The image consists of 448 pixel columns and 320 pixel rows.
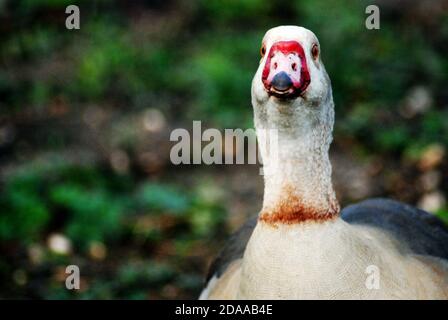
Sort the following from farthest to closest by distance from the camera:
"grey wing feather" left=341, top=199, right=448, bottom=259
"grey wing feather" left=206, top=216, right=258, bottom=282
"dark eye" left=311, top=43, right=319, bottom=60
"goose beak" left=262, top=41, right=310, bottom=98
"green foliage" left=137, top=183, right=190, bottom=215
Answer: "green foliage" left=137, top=183, right=190, bottom=215 → "grey wing feather" left=206, top=216, right=258, bottom=282 → "grey wing feather" left=341, top=199, right=448, bottom=259 → "dark eye" left=311, top=43, right=319, bottom=60 → "goose beak" left=262, top=41, right=310, bottom=98

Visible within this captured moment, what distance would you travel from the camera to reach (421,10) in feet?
28.6

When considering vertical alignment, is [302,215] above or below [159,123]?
below

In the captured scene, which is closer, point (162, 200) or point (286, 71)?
point (286, 71)

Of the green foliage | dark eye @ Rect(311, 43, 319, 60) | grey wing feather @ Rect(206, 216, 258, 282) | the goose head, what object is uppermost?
dark eye @ Rect(311, 43, 319, 60)

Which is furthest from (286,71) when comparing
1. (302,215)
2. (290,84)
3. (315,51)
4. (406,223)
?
(406,223)

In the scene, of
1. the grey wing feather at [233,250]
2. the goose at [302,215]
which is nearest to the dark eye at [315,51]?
the goose at [302,215]

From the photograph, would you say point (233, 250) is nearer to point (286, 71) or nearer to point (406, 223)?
point (406, 223)

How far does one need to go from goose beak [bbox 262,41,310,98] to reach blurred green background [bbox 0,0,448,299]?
2.37 m

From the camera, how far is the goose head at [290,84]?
2945 millimetres

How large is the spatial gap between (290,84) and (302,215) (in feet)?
1.76

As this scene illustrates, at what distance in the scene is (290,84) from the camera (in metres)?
2.91

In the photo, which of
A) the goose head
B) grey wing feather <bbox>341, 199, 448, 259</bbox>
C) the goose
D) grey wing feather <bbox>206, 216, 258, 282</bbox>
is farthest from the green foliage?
the goose head

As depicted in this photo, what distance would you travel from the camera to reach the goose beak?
292 centimetres

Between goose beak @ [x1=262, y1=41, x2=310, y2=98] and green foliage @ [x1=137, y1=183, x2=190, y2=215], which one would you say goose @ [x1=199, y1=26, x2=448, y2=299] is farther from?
green foliage @ [x1=137, y1=183, x2=190, y2=215]
